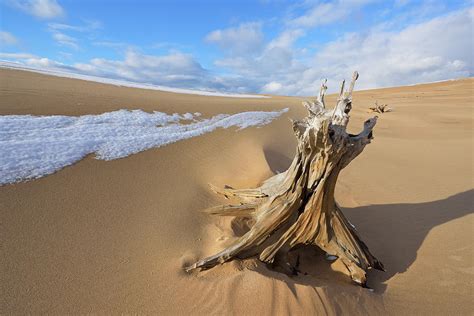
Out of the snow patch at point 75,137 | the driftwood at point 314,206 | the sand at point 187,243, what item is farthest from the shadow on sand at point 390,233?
the snow patch at point 75,137

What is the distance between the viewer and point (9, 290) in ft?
5.90

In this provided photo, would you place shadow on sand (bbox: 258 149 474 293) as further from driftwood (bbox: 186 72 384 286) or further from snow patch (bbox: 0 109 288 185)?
snow patch (bbox: 0 109 288 185)

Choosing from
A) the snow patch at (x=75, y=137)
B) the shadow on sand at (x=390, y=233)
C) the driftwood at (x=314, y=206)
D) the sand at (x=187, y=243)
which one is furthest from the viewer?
the snow patch at (x=75, y=137)

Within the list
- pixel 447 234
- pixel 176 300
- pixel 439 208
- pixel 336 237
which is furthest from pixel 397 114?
pixel 176 300

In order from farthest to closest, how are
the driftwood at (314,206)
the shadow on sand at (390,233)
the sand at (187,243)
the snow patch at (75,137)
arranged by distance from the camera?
the snow patch at (75,137)
the shadow on sand at (390,233)
the driftwood at (314,206)
the sand at (187,243)

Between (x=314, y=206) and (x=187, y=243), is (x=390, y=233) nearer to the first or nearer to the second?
(x=314, y=206)

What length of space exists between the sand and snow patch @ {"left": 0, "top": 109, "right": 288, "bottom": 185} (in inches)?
7.5

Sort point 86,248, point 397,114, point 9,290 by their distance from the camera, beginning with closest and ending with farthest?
point 9,290 → point 86,248 → point 397,114

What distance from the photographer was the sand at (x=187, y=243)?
192 cm

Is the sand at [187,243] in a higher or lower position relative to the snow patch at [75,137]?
lower

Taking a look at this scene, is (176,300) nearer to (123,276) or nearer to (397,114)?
(123,276)

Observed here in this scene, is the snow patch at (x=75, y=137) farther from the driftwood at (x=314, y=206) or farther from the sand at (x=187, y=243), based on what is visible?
the driftwood at (x=314, y=206)

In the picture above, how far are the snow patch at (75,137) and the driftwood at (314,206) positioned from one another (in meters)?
2.18

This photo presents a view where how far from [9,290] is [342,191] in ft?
13.1
